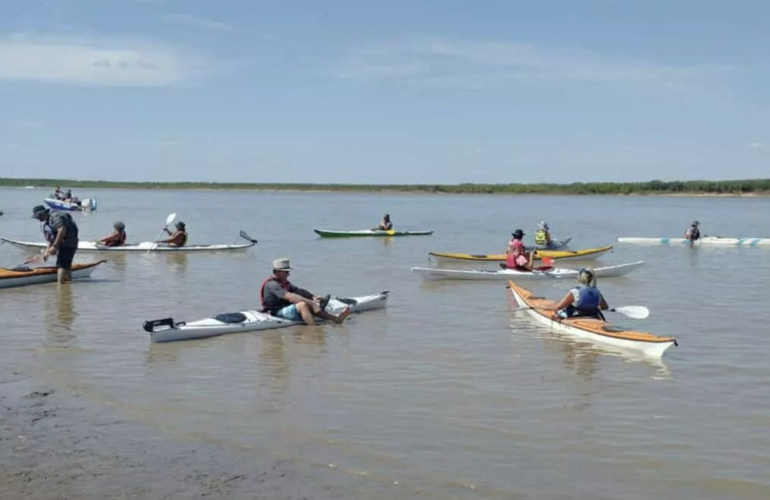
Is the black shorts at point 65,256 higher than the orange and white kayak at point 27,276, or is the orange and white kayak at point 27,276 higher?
the black shorts at point 65,256

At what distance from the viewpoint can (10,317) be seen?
14.0m

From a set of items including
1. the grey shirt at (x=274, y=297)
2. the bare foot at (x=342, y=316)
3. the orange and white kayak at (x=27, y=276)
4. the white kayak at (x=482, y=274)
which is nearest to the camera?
the grey shirt at (x=274, y=297)

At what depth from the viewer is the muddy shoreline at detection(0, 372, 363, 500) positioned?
244 inches

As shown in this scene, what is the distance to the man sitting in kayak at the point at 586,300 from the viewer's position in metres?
12.1

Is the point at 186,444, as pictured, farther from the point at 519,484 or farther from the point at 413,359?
the point at 413,359

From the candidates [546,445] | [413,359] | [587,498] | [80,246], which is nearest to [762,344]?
[413,359]

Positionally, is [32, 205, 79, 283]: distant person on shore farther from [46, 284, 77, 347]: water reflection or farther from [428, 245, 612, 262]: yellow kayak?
[428, 245, 612, 262]: yellow kayak

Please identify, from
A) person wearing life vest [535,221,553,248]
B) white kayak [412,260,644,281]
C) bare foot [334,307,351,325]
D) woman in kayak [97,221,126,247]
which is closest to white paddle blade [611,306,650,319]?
bare foot [334,307,351,325]

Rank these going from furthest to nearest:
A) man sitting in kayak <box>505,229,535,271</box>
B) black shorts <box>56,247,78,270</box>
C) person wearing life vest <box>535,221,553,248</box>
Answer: person wearing life vest <box>535,221,553,248</box> < man sitting in kayak <box>505,229,535,271</box> < black shorts <box>56,247,78,270</box>

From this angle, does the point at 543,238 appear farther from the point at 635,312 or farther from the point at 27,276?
the point at 27,276

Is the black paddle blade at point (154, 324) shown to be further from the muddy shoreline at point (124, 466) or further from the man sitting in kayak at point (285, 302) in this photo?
the muddy shoreline at point (124, 466)

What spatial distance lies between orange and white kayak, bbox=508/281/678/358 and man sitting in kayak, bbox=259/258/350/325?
3.18 meters

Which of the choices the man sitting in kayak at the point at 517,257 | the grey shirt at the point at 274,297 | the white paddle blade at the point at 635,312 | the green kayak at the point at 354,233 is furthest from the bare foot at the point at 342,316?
the green kayak at the point at 354,233

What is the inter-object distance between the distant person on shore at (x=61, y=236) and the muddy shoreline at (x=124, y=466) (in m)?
9.46
